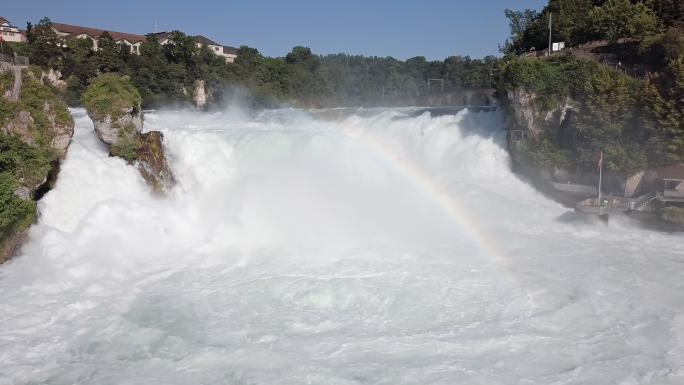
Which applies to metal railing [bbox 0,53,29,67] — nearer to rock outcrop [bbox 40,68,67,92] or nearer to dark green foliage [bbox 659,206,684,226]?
dark green foliage [bbox 659,206,684,226]

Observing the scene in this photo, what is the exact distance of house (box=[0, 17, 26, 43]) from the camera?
52147 millimetres

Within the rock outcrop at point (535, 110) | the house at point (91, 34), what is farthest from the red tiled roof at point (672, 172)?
the house at point (91, 34)

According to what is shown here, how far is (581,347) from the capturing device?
9.26 metres

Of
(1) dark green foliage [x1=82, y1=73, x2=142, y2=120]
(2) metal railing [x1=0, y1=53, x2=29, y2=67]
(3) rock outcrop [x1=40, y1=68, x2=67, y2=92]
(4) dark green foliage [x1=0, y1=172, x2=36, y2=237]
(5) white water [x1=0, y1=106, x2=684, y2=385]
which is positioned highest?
(3) rock outcrop [x1=40, y1=68, x2=67, y2=92]

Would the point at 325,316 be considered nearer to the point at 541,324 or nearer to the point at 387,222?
the point at 541,324

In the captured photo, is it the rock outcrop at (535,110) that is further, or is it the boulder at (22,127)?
the rock outcrop at (535,110)

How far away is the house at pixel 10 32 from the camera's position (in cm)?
5215

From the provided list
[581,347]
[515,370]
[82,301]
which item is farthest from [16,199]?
[581,347]

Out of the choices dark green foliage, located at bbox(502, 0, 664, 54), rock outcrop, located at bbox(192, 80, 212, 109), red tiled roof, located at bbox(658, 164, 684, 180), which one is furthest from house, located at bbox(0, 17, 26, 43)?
red tiled roof, located at bbox(658, 164, 684, 180)

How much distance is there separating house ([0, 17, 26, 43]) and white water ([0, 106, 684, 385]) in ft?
129

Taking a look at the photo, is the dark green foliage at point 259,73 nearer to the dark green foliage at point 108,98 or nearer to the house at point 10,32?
the house at point 10,32

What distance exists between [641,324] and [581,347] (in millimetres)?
1726

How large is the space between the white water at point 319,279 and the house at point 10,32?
129 feet

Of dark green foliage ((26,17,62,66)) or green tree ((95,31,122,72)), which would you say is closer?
dark green foliage ((26,17,62,66))
